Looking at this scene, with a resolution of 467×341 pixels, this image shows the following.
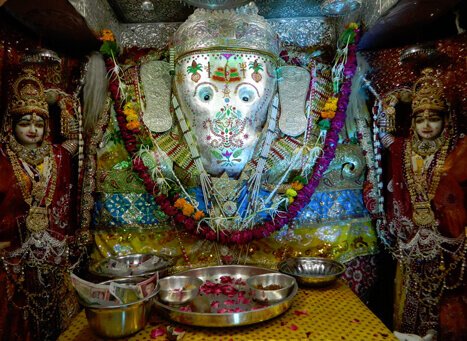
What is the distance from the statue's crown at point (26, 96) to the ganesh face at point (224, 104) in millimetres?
1175

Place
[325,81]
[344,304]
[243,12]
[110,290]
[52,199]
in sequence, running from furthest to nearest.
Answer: [325,81] → [243,12] → [52,199] → [344,304] → [110,290]

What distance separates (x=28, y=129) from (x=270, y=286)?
216 centimetres

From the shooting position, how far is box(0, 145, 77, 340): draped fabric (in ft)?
8.50

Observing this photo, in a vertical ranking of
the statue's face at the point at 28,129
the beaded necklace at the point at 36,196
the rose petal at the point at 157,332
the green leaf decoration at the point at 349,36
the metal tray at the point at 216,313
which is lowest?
the rose petal at the point at 157,332

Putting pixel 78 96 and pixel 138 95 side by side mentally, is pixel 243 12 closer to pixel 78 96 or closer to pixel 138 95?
pixel 138 95

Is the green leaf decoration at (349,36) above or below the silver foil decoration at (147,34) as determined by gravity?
below

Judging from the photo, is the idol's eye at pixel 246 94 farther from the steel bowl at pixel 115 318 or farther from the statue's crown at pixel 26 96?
the steel bowl at pixel 115 318

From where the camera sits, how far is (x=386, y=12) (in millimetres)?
2854

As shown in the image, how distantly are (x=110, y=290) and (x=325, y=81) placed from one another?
2790 millimetres

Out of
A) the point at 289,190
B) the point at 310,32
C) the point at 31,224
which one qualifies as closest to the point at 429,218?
the point at 289,190

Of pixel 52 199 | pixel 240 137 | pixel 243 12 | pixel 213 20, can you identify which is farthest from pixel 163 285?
pixel 243 12

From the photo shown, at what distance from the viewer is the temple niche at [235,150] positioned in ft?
8.97

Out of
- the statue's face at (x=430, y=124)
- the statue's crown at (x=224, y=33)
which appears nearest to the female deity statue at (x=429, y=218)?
the statue's face at (x=430, y=124)

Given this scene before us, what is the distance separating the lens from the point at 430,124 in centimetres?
279
